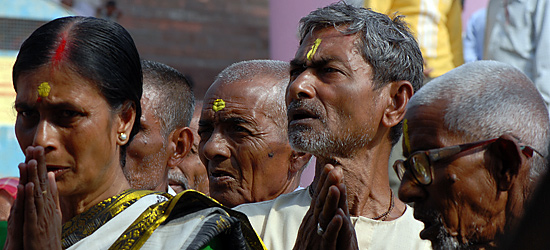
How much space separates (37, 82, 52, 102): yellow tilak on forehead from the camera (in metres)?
2.61

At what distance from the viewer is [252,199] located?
3941 millimetres

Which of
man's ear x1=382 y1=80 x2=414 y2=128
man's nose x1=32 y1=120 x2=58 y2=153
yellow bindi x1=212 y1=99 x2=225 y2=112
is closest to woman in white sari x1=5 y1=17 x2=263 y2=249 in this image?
man's nose x1=32 y1=120 x2=58 y2=153

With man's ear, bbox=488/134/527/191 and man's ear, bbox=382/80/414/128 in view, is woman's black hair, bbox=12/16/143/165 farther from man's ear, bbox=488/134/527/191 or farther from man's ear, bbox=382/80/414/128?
man's ear, bbox=488/134/527/191

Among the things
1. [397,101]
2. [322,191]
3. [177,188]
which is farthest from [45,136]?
[177,188]

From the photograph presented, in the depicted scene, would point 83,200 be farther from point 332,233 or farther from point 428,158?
point 428,158

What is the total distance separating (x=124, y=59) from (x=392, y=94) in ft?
4.12

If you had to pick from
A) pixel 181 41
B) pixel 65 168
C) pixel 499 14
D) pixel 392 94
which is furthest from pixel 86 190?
pixel 181 41

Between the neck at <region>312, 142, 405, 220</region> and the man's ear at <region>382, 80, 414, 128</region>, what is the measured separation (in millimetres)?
135

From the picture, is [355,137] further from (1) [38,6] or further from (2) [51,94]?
(1) [38,6]

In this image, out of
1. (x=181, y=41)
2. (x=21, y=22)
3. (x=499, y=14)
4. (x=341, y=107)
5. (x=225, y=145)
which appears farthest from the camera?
(x=181, y=41)

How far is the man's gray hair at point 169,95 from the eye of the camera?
398 cm

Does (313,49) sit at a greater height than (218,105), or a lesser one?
greater

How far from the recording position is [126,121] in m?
2.81

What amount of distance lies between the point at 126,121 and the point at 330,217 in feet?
2.94
